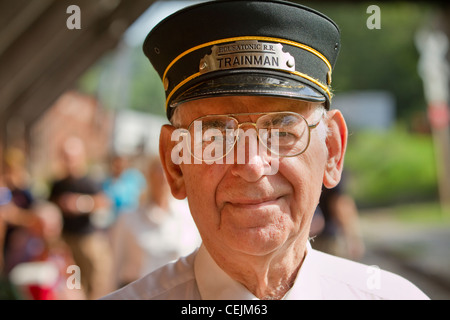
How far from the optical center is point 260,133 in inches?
56.9

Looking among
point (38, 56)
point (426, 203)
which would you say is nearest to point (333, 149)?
point (38, 56)

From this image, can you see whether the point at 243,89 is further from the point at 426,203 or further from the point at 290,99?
the point at 426,203

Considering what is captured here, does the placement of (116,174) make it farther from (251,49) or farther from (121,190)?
(251,49)

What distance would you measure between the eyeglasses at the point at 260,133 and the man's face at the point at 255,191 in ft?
0.06

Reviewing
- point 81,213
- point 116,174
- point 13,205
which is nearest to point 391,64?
point 116,174

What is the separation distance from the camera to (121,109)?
63.4 feet

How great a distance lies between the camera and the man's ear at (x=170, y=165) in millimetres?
1640

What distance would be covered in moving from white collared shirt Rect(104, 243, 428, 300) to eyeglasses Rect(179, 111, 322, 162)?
13.9 inches

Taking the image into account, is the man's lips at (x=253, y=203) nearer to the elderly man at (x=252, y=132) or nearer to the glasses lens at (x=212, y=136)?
the elderly man at (x=252, y=132)

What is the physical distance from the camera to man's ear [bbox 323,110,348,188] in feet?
5.27

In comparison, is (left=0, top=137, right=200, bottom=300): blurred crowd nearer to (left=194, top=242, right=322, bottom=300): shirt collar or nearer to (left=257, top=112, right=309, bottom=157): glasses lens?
(left=194, top=242, right=322, bottom=300): shirt collar

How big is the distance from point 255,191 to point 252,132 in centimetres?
15
